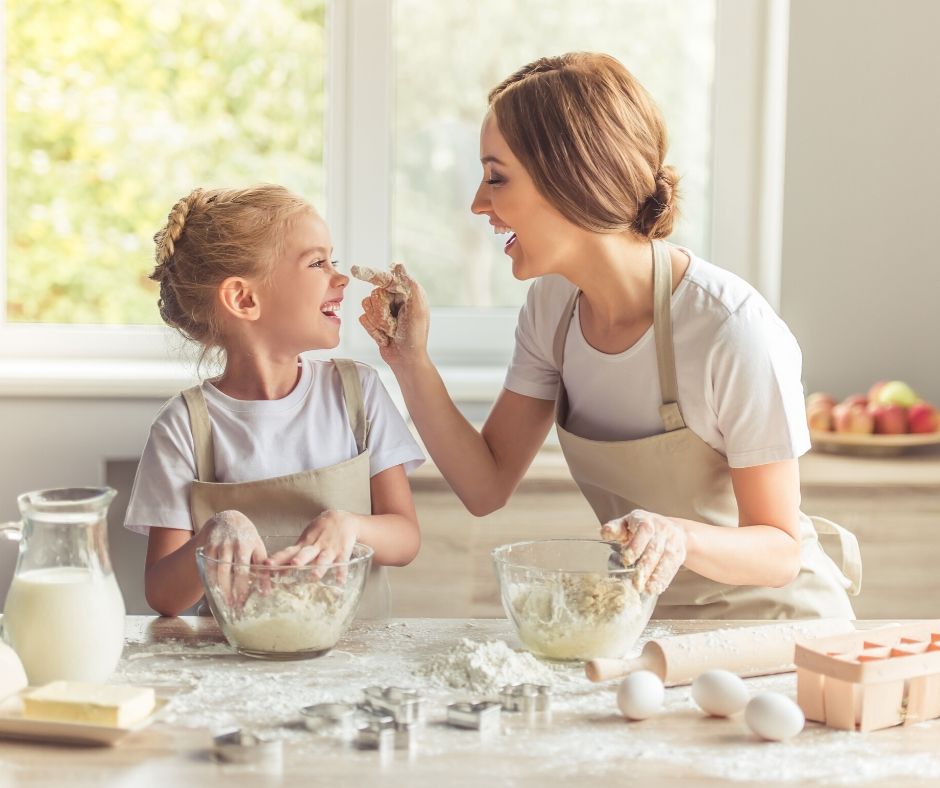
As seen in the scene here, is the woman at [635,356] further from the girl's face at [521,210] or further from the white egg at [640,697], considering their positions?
the white egg at [640,697]

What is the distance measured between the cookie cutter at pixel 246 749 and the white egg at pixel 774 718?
431 mm

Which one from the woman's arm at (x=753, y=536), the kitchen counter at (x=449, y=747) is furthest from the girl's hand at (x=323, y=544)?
the woman's arm at (x=753, y=536)

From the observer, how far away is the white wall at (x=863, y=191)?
274 centimetres

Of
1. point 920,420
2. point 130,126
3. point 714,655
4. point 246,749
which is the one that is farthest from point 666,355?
point 130,126

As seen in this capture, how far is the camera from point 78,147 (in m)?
2.99

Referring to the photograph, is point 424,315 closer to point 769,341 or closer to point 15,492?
point 769,341

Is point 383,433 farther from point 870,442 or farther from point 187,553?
point 870,442

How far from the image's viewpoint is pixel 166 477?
5.33 feet

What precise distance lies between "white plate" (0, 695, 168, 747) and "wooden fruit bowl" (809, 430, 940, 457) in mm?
1860

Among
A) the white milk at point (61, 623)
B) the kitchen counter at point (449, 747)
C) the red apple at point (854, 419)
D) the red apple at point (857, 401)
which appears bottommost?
the kitchen counter at point (449, 747)

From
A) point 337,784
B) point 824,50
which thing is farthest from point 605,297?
point 824,50

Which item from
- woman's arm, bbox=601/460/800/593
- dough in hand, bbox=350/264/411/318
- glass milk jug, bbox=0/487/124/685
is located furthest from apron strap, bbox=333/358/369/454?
glass milk jug, bbox=0/487/124/685

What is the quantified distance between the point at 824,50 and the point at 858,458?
951mm

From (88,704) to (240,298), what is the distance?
31.9 inches
